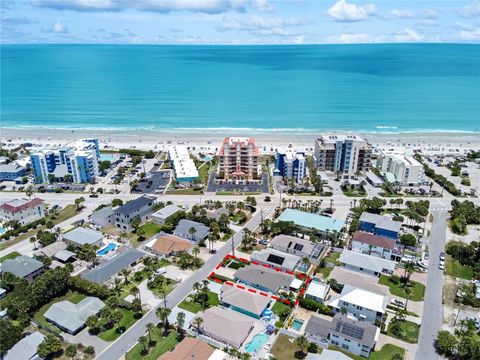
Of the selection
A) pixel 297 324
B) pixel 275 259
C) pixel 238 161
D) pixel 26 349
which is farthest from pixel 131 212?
pixel 297 324

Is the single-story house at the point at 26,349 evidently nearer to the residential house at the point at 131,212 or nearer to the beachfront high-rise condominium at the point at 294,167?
the residential house at the point at 131,212


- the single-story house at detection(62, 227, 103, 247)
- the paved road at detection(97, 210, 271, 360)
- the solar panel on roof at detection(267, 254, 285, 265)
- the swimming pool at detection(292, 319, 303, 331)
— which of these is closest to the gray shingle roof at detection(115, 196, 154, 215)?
the single-story house at detection(62, 227, 103, 247)

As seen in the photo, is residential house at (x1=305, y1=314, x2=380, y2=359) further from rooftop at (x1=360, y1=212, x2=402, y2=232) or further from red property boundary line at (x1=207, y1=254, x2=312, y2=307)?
rooftop at (x1=360, y1=212, x2=402, y2=232)

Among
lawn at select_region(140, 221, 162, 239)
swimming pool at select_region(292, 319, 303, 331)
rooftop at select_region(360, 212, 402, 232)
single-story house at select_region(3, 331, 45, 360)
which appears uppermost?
rooftop at select_region(360, 212, 402, 232)

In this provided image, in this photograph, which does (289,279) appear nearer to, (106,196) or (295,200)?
(295,200)

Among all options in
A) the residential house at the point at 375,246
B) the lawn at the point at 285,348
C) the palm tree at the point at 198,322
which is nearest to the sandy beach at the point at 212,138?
the residential house at the point at 375,246
